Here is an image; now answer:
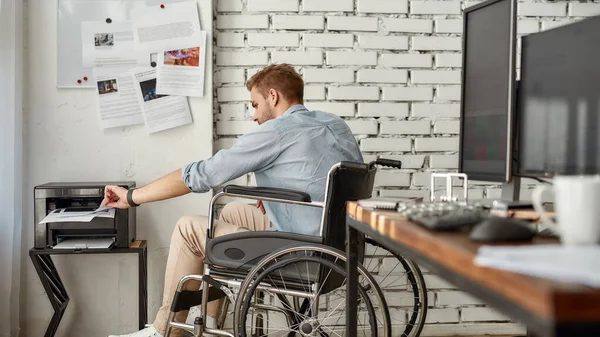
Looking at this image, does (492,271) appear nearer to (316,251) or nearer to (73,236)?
(316,251)

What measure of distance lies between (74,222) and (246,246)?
0.95 m

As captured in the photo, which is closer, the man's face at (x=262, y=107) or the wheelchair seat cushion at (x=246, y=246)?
the wheelchair seat cushion at (x=246, y=246)

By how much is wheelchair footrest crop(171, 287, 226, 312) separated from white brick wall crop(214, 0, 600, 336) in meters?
0.93

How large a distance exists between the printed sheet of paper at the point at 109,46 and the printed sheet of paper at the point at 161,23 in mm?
36

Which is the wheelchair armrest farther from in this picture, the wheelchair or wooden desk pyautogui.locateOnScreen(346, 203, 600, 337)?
wooden desk pyautogui.locateOnScreen(346, 203, 600, 337)

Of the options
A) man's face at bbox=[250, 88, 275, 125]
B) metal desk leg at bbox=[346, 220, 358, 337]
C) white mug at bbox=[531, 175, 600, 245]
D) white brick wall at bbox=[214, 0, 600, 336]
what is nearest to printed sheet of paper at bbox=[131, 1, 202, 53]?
white brick wall at bbox=[214, 0, 600, 336]

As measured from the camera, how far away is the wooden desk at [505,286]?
0.61 metres

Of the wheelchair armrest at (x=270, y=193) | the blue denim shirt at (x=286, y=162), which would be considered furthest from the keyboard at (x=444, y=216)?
the blue denim shirt at (x=286, y=162)

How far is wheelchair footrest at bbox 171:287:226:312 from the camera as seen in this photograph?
7.91ft

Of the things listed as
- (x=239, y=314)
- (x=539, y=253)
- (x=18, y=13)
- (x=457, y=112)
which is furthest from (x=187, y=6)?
(x=539, y=253)

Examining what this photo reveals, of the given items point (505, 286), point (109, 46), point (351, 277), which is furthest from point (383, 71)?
point (505, 286)

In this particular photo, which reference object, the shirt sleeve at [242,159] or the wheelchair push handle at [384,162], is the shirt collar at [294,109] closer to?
the shirt sleeve at [242,159]

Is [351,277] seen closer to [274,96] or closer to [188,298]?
A: [188,298]

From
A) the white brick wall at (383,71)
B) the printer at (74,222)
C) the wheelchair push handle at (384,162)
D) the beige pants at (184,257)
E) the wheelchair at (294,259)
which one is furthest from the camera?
the white brick wall at (383,71)
